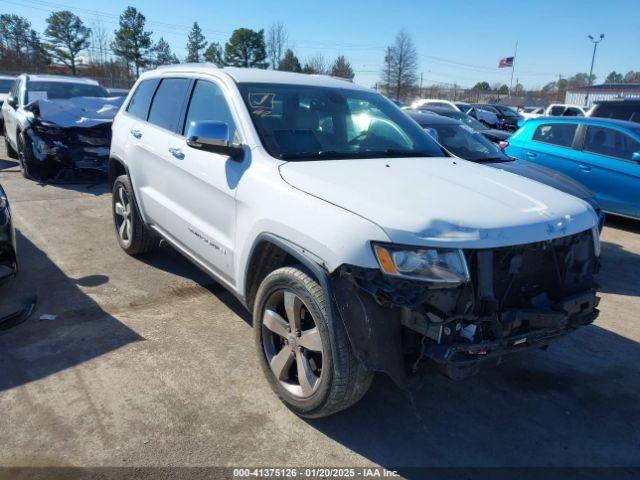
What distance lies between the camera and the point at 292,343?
9.50ft

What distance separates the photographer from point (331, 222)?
2516 millimetres

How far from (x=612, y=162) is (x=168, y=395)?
23.7 feet

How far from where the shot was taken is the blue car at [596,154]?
7484mm

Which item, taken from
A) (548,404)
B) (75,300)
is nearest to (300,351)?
(548,404)

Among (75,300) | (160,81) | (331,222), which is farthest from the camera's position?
(160,81)

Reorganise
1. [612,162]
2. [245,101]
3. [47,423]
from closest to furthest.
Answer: [47,423] < [245,101] < [612,162]

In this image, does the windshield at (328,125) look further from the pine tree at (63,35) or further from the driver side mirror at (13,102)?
the pine tree at (63,35)

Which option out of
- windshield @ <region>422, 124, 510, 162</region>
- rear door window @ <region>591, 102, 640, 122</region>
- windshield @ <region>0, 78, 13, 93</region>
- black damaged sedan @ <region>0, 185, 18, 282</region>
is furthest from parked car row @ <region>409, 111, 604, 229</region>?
windshield @ <region>0, 78, 13, 93</region>

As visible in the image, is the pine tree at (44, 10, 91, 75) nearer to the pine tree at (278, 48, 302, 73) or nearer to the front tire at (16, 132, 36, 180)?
the pine tree at (278, 48, 302, 73)

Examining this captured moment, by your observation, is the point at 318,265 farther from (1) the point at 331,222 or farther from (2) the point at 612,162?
(2) the point at 612,162

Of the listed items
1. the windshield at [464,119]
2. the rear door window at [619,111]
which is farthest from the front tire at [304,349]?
the rear door window at [619,111]

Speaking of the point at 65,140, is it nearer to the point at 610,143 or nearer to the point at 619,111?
the point at 610,143

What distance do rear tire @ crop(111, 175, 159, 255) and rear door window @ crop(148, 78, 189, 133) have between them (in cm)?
81

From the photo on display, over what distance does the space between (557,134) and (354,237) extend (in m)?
7.20
